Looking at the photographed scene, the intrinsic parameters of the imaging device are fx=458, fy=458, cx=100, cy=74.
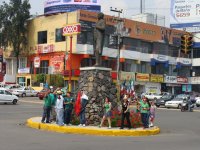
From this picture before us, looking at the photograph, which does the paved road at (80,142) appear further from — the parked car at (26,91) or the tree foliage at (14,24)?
the tree foliage at (14,24)

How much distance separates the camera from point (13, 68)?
7962 cm

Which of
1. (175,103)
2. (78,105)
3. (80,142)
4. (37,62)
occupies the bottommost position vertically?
(175,103)

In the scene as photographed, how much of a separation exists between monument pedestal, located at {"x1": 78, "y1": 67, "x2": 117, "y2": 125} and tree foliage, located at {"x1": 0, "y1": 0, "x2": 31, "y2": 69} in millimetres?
52686

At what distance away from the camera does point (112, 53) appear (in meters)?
70.1

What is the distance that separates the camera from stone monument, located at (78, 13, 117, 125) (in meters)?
21.1

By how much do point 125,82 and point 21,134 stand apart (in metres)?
50.6

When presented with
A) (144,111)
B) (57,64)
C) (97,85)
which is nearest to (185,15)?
(57,64)

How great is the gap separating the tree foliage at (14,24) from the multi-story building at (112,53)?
1371 millimetres

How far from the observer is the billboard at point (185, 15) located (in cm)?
8256

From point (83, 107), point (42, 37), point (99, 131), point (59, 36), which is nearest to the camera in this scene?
point (99, 131)

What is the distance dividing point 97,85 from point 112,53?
48.7m

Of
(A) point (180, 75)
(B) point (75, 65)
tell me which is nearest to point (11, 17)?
(B) point (75, 65)

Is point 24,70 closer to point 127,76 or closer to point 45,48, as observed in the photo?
point 45,48

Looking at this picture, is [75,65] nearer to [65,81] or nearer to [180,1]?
[65,81]
